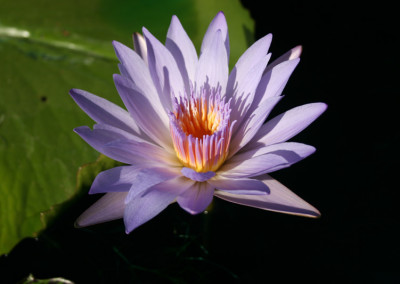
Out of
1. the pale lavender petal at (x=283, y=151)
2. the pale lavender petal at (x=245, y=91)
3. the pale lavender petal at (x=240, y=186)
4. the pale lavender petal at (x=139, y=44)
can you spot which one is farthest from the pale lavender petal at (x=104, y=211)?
the pale lavender petal at (x=139, y=44)

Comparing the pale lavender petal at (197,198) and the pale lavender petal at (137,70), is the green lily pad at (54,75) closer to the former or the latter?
the pale lavender petal at (137,70)

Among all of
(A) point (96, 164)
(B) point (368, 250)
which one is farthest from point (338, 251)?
(A) point (96, 164)

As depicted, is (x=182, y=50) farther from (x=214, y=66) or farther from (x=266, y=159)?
(x=266, y=159)

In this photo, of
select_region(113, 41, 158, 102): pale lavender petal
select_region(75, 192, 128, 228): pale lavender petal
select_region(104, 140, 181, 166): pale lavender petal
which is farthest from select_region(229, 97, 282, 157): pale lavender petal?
select_region(75, 192, 128, 228): pale lavender petal

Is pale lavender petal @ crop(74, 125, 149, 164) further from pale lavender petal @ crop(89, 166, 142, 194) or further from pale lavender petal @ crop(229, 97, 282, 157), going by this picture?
pale lavender petal @ crop(229, 97, 282, 157)

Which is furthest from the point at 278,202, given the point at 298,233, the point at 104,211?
the point at 104,211

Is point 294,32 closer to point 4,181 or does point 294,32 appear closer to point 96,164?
point 96,164
